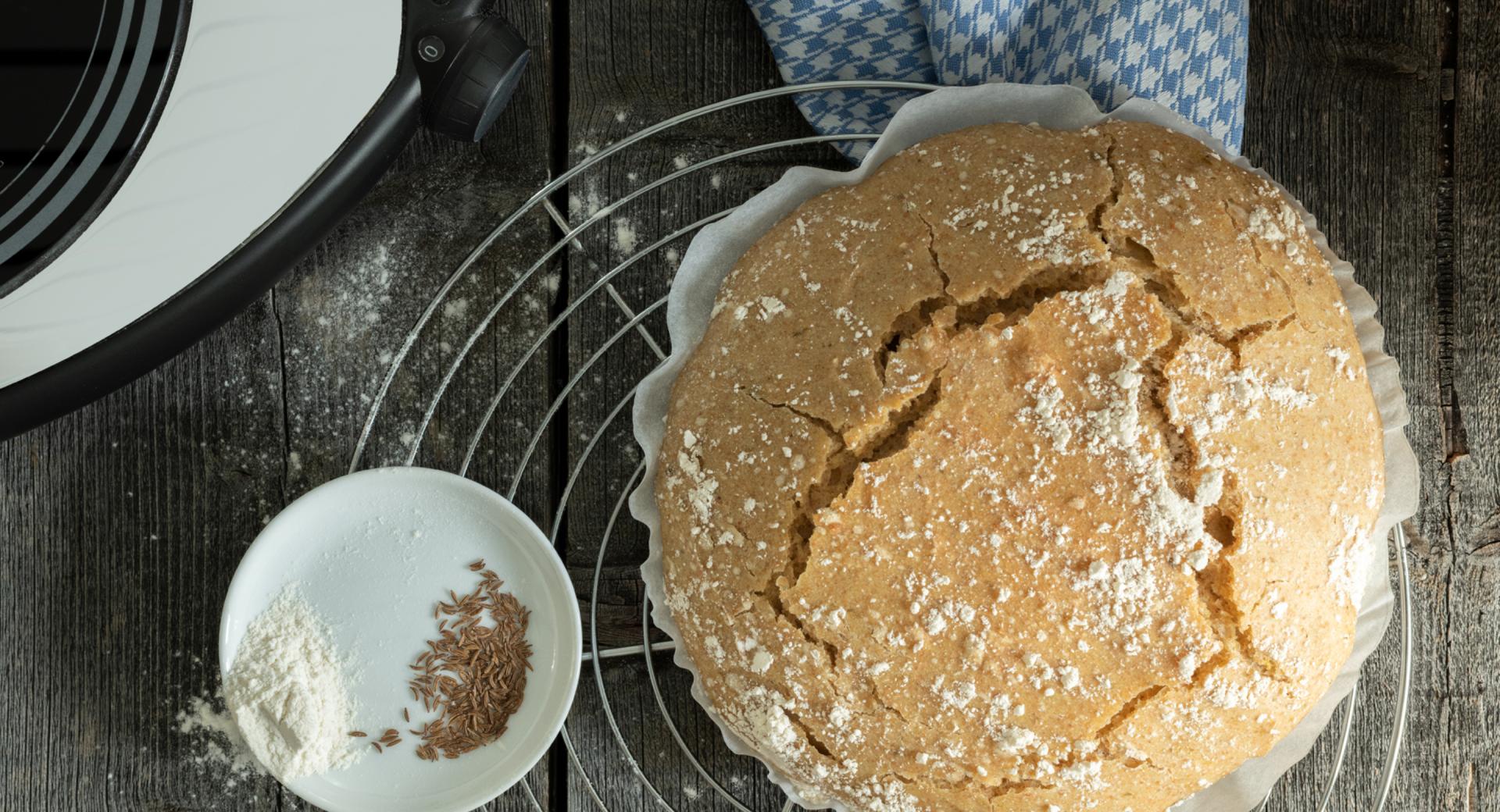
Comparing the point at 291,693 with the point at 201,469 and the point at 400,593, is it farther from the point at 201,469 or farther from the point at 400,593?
the point at 201,469

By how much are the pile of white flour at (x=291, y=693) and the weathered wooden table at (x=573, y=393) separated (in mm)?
252

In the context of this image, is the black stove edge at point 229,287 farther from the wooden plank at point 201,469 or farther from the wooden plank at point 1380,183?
the wooden plank at point 1380,183

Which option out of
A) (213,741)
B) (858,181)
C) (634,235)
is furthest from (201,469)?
(858,181)

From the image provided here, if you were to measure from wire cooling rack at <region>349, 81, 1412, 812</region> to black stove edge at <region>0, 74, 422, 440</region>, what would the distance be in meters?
0.49

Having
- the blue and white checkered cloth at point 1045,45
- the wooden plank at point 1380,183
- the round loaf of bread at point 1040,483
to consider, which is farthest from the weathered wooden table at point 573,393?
the round loaf of bread at point 1040,483

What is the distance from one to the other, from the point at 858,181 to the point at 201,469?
116 cm

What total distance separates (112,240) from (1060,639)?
1.09 metres

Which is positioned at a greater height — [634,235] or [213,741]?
[634,235]

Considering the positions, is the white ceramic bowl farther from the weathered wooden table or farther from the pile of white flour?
the weathered wooden table

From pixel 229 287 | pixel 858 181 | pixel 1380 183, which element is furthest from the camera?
pixel 1380 183

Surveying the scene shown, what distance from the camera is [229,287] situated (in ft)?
3.75

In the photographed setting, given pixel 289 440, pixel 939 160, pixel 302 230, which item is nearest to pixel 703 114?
pixel 939 160

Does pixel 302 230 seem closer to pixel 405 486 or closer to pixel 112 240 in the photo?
pixel 112 240

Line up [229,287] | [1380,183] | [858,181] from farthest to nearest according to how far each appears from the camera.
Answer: [1380,183] < [858,181] < [229,287]
